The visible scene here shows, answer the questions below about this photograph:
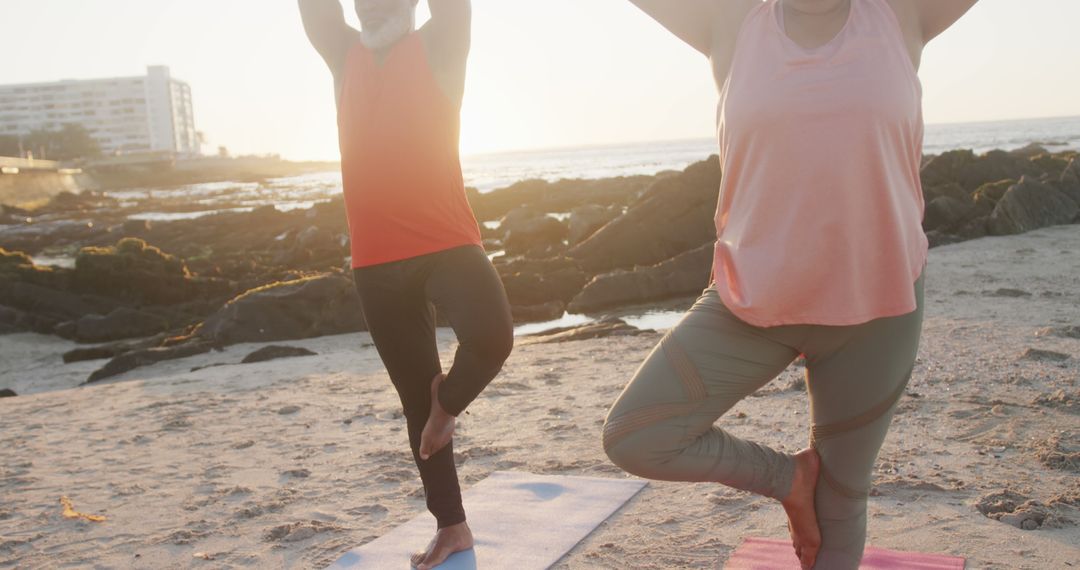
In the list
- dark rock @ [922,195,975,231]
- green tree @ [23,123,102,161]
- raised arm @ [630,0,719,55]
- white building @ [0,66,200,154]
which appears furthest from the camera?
white building @ [0,66,200,154]

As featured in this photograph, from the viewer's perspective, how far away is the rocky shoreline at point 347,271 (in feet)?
39.5

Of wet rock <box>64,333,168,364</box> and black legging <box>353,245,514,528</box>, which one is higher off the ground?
black legging <box>353,245,514,528</box>

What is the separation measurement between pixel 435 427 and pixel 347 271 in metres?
12.1

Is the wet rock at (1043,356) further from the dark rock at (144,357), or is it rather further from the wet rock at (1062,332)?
the dark rock at (144,357)

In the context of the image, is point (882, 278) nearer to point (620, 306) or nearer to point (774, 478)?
point (774, 478)

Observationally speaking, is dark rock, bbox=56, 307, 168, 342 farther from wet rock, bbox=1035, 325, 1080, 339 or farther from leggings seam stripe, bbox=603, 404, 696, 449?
leggings seam stripe, bbox=603, 404, 696, 449

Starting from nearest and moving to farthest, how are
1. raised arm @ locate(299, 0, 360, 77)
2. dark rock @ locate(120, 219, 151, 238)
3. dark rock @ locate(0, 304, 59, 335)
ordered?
1. raised arm @ locate(299, 0, 360, 77)
2. dark rock @ locate(0, 304, 59, 335)
3. dark rock @ locate(120, 219, 151, 238)

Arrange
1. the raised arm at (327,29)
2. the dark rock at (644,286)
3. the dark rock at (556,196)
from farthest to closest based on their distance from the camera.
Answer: the dark rock at (556,196) → the dark rock at (644,286) → the raised arm at (327,29)

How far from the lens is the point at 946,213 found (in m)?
16.0

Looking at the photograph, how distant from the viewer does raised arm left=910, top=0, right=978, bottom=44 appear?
2459mm

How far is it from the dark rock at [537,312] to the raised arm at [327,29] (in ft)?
28.8

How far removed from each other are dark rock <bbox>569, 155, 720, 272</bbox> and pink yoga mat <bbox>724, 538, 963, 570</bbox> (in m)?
12.2

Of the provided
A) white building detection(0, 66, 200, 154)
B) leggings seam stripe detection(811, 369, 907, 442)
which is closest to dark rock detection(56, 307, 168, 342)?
leggings seam stripe detection(811, 369, 907, 442)

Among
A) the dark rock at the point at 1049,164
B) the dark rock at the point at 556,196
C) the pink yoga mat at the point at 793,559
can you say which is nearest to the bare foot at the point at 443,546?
the pink yoga mat at the point at 793,559
